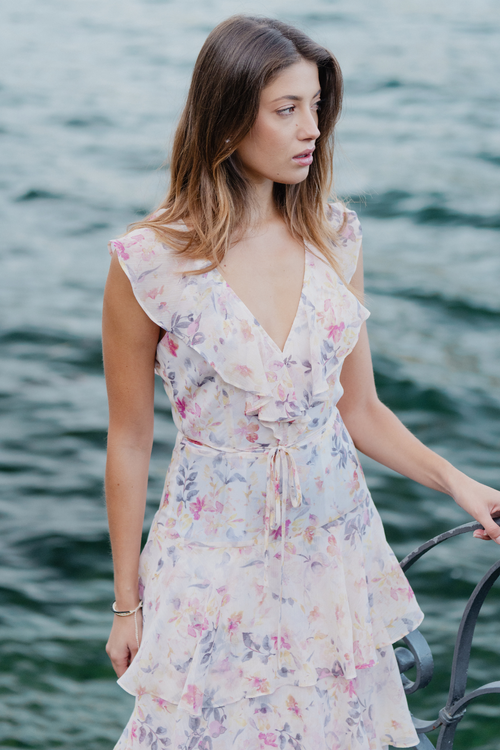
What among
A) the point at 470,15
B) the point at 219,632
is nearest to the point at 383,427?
the point at 219,632

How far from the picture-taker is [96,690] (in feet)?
11.8

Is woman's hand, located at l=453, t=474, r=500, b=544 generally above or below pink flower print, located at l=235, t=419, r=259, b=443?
below

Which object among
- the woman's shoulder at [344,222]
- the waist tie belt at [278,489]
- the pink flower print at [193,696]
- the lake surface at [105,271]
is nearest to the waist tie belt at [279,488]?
the waist tie belt at [278,489]

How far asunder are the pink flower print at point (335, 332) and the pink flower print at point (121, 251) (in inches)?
14.9

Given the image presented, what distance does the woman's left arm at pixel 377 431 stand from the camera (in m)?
1.69

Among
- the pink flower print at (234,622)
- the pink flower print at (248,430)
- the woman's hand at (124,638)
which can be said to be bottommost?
the woman's hand at (124,638)

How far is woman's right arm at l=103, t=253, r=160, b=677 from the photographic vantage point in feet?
5.19

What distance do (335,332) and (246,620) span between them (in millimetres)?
533

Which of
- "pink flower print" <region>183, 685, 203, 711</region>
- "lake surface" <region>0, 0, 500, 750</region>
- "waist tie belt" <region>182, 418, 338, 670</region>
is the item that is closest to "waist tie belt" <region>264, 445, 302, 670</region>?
"waist tie belt" <region>182, 418, 338, 670</region>

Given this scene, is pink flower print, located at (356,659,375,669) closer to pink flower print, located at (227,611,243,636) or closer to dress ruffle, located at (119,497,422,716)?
dress ruffle, located at (119,497,422,716)

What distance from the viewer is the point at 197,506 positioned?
5.19 feet

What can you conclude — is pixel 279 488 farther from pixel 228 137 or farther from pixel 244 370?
pixel 228 137

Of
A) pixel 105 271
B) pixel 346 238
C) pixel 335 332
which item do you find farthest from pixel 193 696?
pixel 105 271

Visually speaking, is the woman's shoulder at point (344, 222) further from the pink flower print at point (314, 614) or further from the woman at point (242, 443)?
the pink flower print at point (314, 614)
